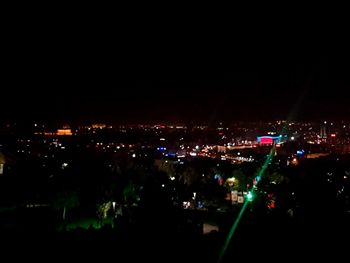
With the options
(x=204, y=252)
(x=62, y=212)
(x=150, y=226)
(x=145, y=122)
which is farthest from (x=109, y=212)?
(x=145, y=122)

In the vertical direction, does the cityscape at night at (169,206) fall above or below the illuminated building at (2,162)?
below

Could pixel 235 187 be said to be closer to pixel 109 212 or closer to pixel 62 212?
pixel 109 212

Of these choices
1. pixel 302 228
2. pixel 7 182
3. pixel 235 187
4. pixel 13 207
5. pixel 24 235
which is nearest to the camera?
pixel 302 228

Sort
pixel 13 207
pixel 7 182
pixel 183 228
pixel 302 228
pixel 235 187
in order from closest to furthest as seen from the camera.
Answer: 1. pixel 302 228
2. pixel 183 228
3. pixel 13 207
4. pixel 7 182
5. pixel 235 187

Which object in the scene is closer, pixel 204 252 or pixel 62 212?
pixel 204 252

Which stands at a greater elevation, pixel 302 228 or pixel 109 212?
pixel 302 228

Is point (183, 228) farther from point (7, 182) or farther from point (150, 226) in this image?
point (7, 182)

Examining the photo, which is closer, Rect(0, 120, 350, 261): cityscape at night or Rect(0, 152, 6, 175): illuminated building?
Rect(0, 120, 350, 261): cityscape at night

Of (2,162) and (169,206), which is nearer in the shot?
(169,206)

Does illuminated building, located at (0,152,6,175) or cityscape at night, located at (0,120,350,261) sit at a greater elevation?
illuminated building, located at (0,152,6,175)

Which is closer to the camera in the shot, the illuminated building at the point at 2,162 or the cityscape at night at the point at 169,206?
the cityscape at night at the point at 169,206
